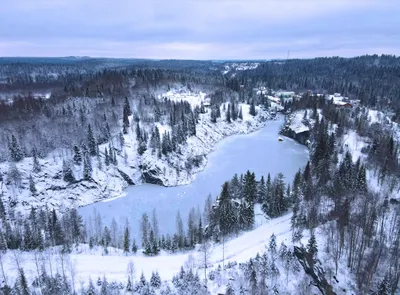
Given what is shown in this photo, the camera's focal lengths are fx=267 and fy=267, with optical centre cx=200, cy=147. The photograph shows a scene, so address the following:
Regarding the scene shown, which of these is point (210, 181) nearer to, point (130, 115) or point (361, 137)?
point (130, 115)

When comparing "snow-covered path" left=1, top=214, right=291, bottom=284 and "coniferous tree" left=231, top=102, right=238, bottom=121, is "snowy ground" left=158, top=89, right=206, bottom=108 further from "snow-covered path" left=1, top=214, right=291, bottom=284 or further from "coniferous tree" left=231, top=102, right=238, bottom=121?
"snow-covered path" left=1, top=214, right=291, bottom=284

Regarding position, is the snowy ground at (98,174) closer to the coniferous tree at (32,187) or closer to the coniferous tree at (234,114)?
the coniferous tree at (32,187)

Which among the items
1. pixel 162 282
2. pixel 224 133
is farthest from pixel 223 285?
pixel 224 133

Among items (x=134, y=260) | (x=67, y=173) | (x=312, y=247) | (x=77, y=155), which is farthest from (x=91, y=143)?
(x=312, y=247)

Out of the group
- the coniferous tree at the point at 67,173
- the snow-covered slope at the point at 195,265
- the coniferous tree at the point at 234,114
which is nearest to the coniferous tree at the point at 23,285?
the snow-covered slope at the point at 195,265

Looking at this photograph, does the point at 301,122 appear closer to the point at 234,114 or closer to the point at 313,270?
the point at 234,114
